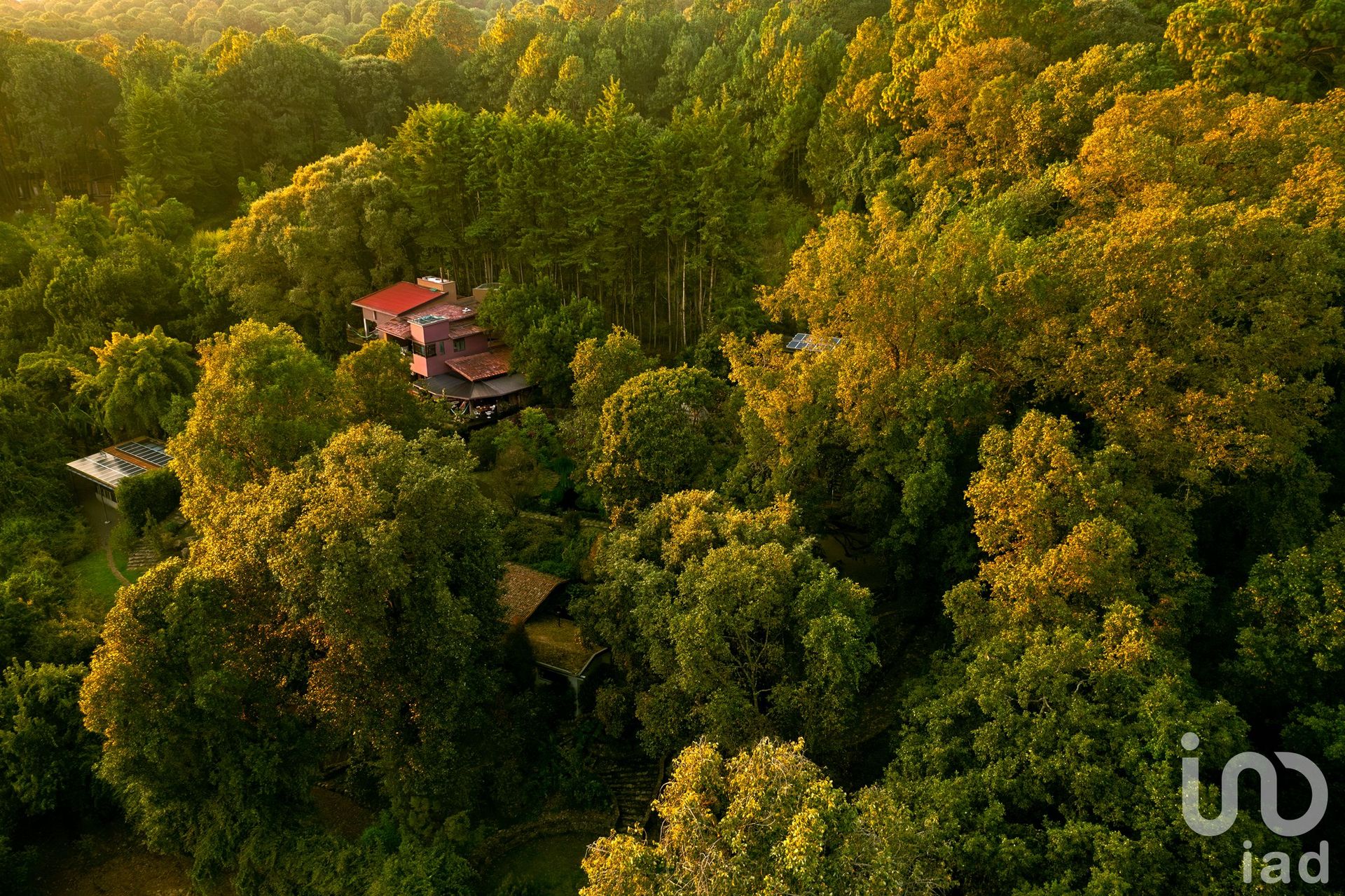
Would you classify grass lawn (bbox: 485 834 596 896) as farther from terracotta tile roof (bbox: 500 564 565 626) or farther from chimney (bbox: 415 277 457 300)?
chimney (bbox: 415 277 457 300)

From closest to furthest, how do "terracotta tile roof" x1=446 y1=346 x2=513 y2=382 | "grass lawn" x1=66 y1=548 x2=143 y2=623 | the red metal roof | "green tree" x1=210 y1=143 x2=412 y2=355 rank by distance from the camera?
"grass lawn" x1=66 y1=548 x2=143 y2=623, "terracotta tile roof" x1=446 y1=346 x2=513 y2=382, the red metal roof, "green tree" x1=210 y1=143 x2=412 y2=355

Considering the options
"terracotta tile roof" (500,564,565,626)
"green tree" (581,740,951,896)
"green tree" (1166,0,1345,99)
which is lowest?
"terracotta tile roof" (500,564,565,626)

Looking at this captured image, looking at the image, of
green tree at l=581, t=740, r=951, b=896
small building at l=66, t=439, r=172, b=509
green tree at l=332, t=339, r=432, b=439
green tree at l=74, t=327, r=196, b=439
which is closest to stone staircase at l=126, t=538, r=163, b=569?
small building at l=66, t=439, r=172, b=509

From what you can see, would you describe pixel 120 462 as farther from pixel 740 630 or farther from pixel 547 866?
pixel 740 630

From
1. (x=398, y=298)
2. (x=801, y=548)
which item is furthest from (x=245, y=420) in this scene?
(x=398, y=298)

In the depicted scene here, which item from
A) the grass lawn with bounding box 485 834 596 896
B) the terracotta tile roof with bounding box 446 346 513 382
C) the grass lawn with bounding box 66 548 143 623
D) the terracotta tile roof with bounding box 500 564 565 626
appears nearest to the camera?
the grass lawn with bounding box 485 834 596 896

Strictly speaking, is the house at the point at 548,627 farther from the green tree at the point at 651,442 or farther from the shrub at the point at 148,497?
the shrub at the point at 148,497

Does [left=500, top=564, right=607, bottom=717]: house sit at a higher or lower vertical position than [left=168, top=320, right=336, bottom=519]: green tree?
lower

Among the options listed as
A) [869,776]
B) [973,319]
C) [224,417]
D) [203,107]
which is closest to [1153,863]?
[869,776]

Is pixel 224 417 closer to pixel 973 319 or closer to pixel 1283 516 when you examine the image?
pixel 973 319
